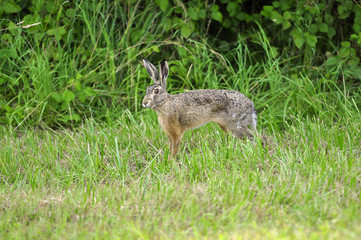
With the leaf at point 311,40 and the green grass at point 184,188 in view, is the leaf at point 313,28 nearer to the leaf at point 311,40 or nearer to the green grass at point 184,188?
the leaf at point 311,40

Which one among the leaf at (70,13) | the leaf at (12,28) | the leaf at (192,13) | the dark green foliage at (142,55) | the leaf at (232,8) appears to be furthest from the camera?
the leaf at (232,8)

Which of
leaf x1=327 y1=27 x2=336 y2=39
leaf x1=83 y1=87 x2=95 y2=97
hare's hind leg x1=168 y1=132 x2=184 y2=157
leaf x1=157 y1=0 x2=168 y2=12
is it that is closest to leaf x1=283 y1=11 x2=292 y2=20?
leaf x1=327 y1=27 x2=336 y2=39

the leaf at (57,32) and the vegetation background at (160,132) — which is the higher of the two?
the leaf at (57,32)

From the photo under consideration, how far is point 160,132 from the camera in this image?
217 inches

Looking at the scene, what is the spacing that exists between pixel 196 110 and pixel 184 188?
1.32 metres

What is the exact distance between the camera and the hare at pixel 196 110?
16.7 ft

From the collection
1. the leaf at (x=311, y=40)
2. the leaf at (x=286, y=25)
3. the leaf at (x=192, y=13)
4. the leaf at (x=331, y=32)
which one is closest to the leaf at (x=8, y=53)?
the leaf at (x=192, y=13)

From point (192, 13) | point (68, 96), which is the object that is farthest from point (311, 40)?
point (68, 96)

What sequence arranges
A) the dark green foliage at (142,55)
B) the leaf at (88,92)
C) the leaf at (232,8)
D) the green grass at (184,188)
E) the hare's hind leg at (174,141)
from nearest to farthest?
the green grass at (184,188) → the hare's hind leg at (174,141) → the leaf at (88,92) → the dark green foliage at (142,55) → the leaf at (232,8)

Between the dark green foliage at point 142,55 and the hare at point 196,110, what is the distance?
88cm

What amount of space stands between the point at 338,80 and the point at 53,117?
363 centimetres

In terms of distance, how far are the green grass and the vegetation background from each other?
0.05ft

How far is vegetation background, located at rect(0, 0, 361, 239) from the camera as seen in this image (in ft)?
11.4

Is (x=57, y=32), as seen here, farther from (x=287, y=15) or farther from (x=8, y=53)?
(x=287, y=15)
